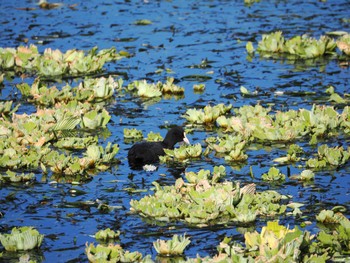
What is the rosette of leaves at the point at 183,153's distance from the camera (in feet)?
34.0

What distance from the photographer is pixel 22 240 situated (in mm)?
7625

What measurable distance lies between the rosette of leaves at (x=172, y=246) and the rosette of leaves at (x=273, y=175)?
7.35 ft

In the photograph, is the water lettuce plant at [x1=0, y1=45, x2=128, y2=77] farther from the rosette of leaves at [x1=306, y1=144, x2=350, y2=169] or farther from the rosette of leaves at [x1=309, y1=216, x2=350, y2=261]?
the rosette of leaves at [x1=309, y1=216, x2=350, y2=261]

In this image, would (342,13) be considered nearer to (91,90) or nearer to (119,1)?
(119,1)

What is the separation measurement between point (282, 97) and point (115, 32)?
6.25 m

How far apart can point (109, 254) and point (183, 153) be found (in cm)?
325

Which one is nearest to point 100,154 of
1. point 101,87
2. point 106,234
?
point 106,234

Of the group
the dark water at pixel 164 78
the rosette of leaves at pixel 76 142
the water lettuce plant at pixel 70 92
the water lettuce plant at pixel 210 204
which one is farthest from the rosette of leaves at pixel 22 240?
the water lettuce plant at pixel 70 92

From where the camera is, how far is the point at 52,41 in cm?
1747

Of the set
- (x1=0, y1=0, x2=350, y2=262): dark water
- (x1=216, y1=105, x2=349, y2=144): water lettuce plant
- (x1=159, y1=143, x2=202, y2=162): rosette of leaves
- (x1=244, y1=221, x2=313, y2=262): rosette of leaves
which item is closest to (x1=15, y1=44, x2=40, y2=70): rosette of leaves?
(x1=0, y1=0, x2=350, y2=262): dark water

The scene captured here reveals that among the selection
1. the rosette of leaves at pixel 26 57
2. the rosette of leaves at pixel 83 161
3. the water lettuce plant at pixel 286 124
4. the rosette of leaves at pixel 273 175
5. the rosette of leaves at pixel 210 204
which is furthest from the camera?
the rosette of leaves at pixel 26 57

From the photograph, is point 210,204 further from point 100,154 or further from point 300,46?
point 300,46

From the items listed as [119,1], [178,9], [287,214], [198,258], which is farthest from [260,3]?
[198,258]

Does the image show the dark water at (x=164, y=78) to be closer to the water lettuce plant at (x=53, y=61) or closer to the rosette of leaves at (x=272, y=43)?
the water lettuce plant at (x=53, y=61)
